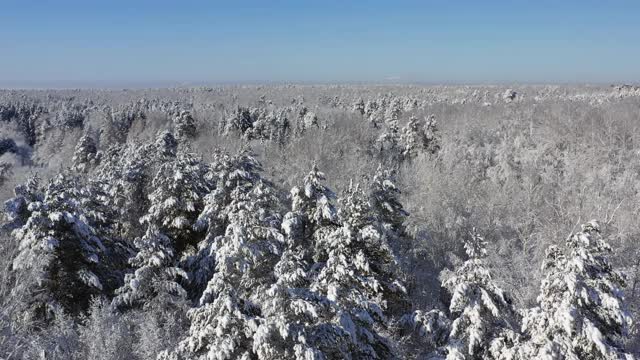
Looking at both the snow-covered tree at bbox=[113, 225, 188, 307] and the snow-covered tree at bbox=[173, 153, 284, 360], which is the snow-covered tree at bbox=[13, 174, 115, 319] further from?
the snow-covered tree at bbox=[173, 153, 284, 360]

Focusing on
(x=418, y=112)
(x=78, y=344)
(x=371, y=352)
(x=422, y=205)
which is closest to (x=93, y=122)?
(x=418, y=112)

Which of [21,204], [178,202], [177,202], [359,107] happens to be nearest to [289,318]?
[177,202]

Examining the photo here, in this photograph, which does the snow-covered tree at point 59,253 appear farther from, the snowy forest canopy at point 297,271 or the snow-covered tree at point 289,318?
the snow-covered tree at point 289,318

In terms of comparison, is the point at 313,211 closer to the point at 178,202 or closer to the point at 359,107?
the point at 178,202

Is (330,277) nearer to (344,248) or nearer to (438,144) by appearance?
(344,248)

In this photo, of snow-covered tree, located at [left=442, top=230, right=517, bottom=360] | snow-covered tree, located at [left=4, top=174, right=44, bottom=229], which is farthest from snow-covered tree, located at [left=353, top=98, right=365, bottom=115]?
snow-covered tree, located at [left=442, top=230, right=517, bottom=360]

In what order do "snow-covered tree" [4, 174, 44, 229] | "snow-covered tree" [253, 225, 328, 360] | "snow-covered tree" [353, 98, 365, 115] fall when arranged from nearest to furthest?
1. "snow-covered tree" [253, 225, 328, 360]
2. "snow-covered tree" [4, 174, 44, 229]
3. "snow-covered tree" [353, 98, 365, 115]
